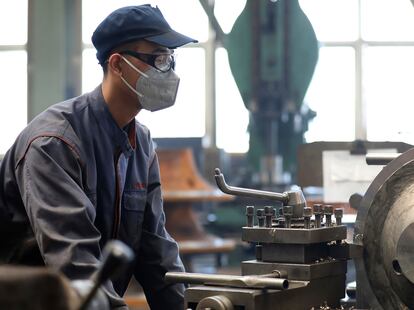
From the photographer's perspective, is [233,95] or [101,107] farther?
[233,95]

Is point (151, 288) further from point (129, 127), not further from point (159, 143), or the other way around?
point (159, 143)

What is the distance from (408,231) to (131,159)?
66 centimetres

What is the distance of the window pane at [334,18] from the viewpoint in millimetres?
5797

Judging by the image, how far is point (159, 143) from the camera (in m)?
5.16

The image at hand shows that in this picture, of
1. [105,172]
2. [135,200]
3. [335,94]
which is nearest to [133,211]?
[135,200]

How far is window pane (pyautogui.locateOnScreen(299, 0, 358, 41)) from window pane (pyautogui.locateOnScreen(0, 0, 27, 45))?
2.04m

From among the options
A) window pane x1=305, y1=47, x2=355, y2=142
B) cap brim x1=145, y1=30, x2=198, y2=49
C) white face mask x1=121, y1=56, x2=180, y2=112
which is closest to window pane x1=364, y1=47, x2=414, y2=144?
window pane x1=305, y1=47, x2=355, y2=142

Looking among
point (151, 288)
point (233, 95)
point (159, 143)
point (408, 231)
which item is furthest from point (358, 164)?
point (233, 95)

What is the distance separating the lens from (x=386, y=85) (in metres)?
5.80

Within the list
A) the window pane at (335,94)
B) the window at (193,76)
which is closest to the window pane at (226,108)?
the window at (193,76)

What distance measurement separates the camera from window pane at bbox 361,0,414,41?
5734mm

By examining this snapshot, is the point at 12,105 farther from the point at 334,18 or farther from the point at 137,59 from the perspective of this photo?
the point at 137,59

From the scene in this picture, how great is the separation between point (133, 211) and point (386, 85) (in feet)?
14.3

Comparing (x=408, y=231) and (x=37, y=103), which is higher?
(x=37, y=103)
